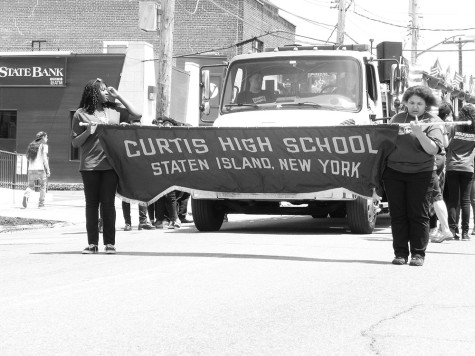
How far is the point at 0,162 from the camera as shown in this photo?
29.8m

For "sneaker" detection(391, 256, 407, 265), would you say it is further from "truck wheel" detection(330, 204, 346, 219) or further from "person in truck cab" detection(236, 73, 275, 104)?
"person in truck cab" detection(236, 73, 275, 104)

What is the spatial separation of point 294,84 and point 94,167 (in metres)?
5.60

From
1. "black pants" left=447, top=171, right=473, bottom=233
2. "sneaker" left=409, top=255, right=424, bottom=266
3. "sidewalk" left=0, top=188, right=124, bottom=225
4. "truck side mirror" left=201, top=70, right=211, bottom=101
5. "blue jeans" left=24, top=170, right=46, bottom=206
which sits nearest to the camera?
"sneaker" left=409, top=255, right=424, bottom=266

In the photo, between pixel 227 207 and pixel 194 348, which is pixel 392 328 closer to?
pixel 194 348

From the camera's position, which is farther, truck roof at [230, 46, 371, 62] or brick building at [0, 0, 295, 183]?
brick building at [0, 0, 295, 183]

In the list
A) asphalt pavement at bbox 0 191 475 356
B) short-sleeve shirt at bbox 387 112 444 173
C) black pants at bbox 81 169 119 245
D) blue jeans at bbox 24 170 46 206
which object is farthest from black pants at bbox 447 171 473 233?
blue jeans at bbox 24 170 46 206

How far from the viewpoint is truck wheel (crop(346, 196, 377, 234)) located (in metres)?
15.1

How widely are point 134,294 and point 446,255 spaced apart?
537 centimetres

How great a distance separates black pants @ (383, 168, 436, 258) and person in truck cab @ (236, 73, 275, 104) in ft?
18.9

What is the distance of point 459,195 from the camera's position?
1523 cm

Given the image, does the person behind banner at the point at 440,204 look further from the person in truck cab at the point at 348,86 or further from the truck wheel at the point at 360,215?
the person in truck cab at the point at 348,86

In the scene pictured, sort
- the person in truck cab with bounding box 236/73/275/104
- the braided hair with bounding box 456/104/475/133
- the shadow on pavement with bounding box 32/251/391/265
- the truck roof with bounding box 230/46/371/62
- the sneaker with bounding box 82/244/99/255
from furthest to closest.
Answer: the truck roof with bounding box 230/46/371/62 < the person in truck cab with bounding box 236/73/275/104 < the braided hair with bounding box 456/104/475/133 < the sneaker with bounding box 82/244/99/255 < the shadow on pavement with bounding box 32/251/391/265

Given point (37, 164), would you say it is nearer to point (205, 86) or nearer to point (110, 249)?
point (205, 86)

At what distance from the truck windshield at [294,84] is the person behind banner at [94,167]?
15.6 ft
